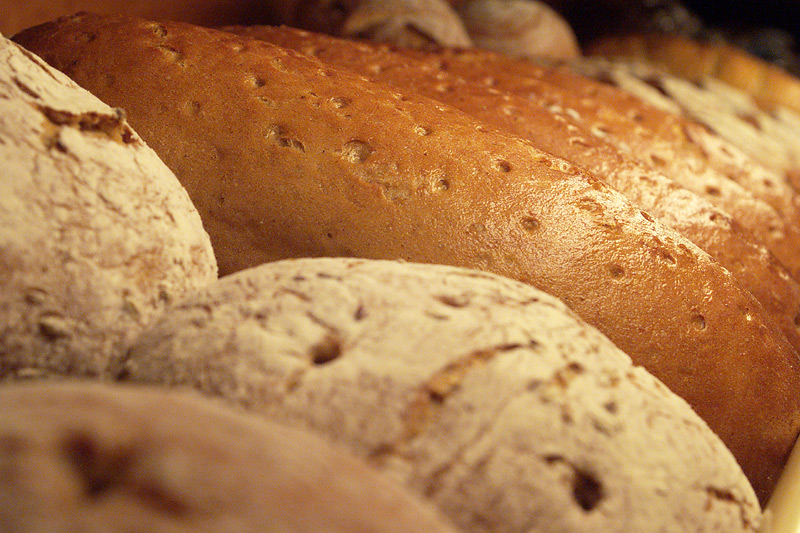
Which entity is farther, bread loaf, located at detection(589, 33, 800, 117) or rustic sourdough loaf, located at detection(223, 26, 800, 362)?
bread loaf, located at detection(589, 33, 800, 117)

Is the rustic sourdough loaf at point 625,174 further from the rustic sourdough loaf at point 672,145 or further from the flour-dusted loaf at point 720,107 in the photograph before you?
the flour-dusted loaf at point 720,107

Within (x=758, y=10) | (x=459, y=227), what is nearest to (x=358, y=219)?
(x=459, y=227)

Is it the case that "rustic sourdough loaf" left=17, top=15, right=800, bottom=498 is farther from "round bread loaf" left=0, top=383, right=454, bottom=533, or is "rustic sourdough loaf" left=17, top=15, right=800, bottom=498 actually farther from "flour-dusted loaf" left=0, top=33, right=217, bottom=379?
"round bread loaf" left=0, top=383, right=454, bottom=533

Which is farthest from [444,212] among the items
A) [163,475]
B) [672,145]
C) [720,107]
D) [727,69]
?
[727,69]

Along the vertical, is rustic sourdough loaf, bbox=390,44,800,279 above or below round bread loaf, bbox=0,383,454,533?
below

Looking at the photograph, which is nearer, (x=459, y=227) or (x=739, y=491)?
(x=739, y=491)

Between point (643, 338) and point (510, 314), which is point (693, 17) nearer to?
point (643, 338)

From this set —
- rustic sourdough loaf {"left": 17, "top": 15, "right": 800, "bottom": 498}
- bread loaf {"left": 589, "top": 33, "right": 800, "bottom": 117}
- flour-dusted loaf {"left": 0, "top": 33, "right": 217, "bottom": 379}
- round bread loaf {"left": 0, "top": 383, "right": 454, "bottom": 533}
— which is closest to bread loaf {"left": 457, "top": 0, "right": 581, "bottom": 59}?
bread loaf {"left": 589, "top": 33, "right": 800, "bottom": 117}
